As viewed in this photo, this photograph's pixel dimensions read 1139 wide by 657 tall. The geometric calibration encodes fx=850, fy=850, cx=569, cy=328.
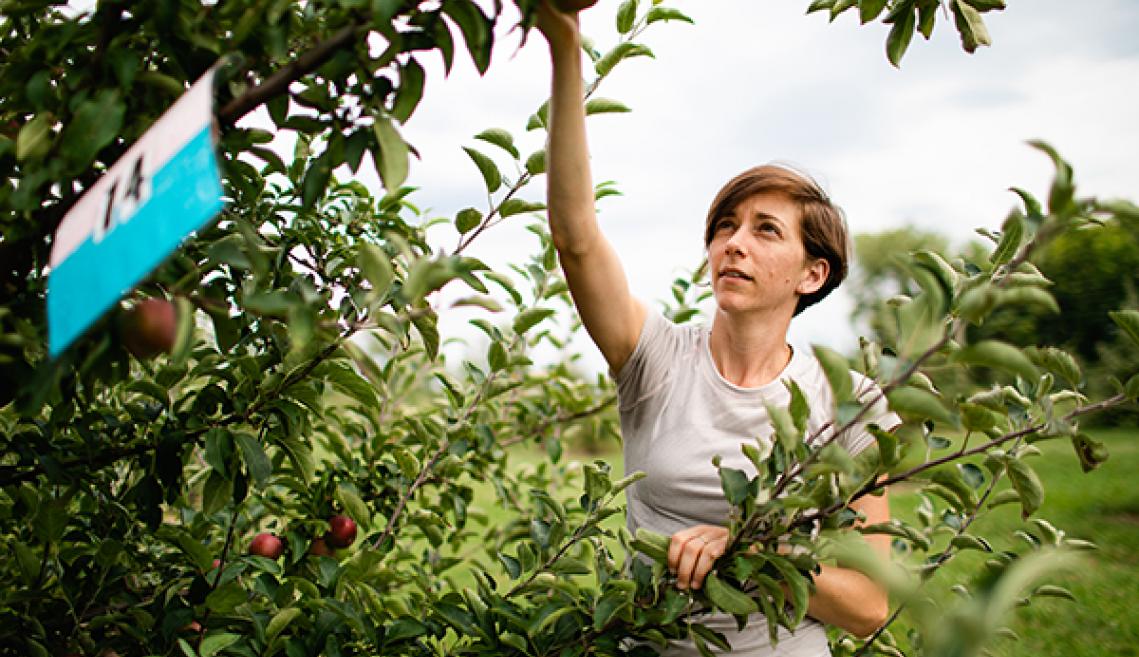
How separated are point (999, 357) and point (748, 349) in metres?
0.66

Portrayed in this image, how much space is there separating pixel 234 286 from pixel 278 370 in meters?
0.12

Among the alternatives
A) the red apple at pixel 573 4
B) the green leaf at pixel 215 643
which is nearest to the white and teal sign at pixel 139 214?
the red apple at pixel 573 4

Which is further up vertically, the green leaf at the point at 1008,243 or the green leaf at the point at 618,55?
the green leaf at the point at 618,55

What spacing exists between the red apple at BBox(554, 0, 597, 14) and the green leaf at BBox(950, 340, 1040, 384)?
0.46m

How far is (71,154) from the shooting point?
67cm

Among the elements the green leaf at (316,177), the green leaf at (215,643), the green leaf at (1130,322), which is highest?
the green leaf at (316,177)

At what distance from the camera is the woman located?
1.18 meters

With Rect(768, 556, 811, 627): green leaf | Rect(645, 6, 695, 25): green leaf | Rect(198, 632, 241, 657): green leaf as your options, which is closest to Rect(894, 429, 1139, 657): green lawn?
Rect(768, 556, 811, 627): green leaf

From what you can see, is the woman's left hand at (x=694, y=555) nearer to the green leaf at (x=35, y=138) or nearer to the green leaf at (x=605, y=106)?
the green leaf at (x=605, y=106)

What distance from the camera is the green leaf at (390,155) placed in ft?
2.33

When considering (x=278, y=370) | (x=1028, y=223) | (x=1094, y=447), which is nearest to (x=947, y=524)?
(x=1094, y=447)

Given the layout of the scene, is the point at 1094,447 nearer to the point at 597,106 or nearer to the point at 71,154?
the point at 597,106

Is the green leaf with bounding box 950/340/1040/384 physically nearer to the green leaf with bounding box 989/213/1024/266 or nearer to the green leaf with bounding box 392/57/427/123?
the green leaf with bounding box 989/213/1024/266

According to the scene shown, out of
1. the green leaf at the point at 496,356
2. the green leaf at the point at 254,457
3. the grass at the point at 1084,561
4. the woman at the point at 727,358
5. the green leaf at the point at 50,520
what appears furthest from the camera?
the grass at the point at 1084,561
